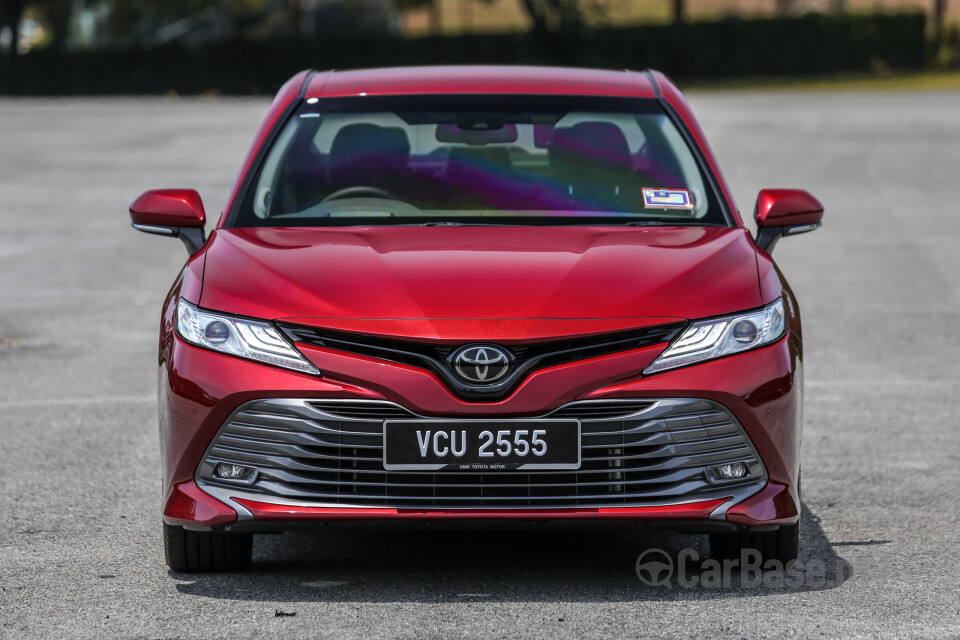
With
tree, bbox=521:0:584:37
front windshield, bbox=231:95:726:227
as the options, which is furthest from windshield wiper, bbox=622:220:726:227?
tree, bbox=521:0:584:37

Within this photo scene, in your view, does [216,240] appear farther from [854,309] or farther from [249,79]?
[249,79]

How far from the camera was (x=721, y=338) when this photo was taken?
470 cm

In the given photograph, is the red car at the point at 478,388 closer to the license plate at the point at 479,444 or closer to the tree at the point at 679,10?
the license plate at the point at 479,444

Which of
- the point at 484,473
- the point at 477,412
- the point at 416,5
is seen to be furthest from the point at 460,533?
the point at 416,5

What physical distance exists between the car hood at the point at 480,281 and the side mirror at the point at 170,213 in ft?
1.42

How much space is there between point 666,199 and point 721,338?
119cm

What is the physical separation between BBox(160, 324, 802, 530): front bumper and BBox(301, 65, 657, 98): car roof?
1.75 metres

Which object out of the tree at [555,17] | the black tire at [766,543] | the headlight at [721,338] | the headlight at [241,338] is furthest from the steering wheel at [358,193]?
the tree at [555,17]

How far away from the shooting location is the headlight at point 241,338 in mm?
4605

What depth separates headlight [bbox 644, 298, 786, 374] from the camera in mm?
4609

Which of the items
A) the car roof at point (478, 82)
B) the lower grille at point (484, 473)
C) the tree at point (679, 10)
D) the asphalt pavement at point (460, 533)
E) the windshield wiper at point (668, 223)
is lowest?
the tree at point (679, 10)

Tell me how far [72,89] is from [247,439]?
5055 centimetres

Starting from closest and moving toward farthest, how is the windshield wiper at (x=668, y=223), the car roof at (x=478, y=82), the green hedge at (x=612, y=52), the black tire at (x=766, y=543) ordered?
the black tire at (x=766, y=543), the windshield wiper at (x=668, y=223), the car roof at (x=478, y=82), the green hedge at (x=612, y=52)

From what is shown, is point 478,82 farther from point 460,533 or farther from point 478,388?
point 478,388
